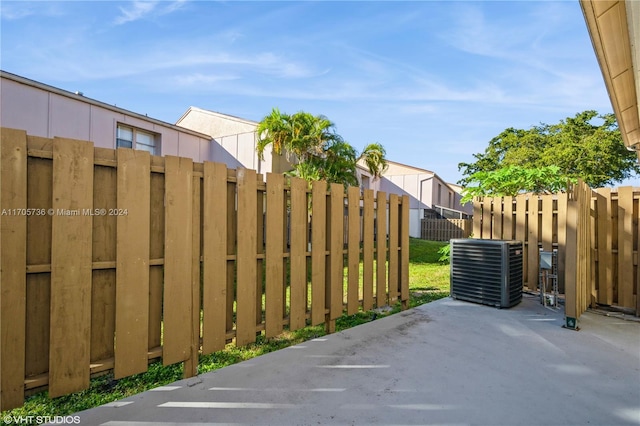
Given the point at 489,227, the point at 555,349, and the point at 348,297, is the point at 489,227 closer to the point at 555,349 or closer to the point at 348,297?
the point at 555,349

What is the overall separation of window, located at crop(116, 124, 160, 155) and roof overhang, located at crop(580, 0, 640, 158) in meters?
12.0

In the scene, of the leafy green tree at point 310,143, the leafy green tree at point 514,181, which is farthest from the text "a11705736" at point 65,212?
the leafy green tree at point 310,143

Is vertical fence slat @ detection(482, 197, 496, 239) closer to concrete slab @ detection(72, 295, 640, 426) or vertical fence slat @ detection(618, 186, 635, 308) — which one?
vertical fence slat @ detection(618, 186, 635, 308)

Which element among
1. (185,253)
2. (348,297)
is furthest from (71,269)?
(348,297)

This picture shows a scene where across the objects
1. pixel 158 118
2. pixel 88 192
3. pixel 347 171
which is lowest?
pixel 88 192

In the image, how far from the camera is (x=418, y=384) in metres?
2.51

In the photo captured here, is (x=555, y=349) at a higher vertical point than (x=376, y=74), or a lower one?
lower

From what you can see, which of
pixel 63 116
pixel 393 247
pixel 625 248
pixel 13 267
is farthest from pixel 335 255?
pixel 63 116

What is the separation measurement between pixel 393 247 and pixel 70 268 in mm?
3894

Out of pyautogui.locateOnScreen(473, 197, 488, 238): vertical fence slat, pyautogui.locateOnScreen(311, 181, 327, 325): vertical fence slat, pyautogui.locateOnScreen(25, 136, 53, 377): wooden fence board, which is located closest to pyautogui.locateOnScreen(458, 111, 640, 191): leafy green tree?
pyautogui.locateOnScreen(473, 197, 488, 238): vertical fence slat

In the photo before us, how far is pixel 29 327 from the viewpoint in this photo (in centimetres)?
190

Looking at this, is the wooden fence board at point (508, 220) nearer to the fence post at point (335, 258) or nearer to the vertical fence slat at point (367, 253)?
the vertical fence slat at point (367, 253)

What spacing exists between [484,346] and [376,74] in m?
6.79

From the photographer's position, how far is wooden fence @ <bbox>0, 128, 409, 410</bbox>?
6.01 feet
